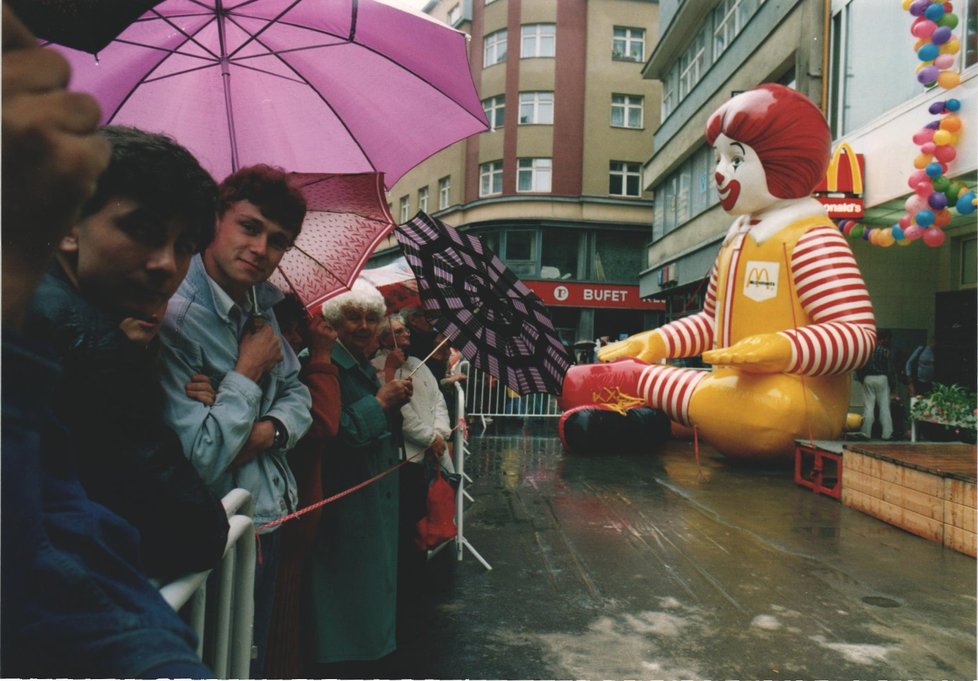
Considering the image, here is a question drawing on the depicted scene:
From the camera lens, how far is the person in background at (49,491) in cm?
51

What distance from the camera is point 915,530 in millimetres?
4715

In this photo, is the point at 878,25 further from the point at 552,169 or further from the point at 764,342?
the point at 552,169

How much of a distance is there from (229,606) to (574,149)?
1108 inches

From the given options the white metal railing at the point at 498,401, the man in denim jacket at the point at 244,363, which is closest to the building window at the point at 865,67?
the white metal railing at the point at 498,401

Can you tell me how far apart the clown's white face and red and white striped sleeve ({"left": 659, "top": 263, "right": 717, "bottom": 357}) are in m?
0.94

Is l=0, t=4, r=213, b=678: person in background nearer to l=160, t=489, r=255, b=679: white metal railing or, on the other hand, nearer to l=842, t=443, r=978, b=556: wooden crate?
l=160, t=489, r=255, b=679: white metal railing

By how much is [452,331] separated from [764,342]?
3461mm

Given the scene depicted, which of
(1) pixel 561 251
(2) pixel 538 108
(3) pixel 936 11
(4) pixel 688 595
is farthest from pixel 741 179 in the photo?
(2) pixel 538 108

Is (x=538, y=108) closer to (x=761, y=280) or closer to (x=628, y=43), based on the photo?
(x=628, y=43)

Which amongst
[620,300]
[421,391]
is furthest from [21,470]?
[620,300]

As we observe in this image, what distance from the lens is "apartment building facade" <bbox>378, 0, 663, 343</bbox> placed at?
27.4 metres

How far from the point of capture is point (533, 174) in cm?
2808

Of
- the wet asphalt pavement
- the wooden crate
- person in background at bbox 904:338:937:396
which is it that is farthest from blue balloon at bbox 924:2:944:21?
the wet asphalt pavement

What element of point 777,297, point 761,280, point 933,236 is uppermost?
point 933,236
